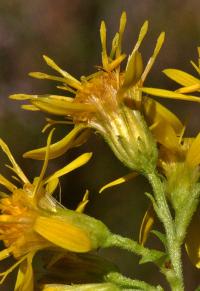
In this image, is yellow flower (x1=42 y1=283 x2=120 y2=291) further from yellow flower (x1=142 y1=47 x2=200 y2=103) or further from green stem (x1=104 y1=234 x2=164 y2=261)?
yellow flower (x1=142 y1=47 x2=200 y2=103)

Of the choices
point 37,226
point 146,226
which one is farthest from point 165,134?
point 37,226

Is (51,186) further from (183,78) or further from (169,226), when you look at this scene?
(183,78)

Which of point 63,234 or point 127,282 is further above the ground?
point 63,234

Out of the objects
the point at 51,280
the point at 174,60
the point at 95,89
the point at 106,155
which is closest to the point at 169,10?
the point at 174,60

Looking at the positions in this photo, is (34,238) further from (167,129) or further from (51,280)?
(167,129)

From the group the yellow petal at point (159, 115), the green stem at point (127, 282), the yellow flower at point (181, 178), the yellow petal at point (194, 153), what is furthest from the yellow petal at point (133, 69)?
the green stem at point (127, 282)
